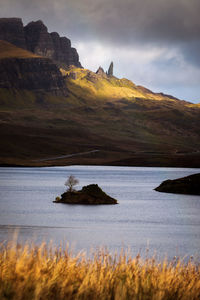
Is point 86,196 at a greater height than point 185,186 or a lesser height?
lesser

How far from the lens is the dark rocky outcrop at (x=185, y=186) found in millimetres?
82500

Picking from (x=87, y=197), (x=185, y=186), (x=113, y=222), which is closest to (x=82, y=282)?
(x=113, y=222)

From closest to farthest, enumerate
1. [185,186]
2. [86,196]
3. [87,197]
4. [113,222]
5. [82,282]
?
[82,282], [113,222], [87,197], [86,196], [185,186]

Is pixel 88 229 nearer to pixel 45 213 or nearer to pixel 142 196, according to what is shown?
pixel 45 213

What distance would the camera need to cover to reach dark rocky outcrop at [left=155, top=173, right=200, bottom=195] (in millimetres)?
82500

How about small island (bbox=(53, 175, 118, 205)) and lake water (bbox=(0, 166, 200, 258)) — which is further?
small island (bbox=(53, 175, 118, 205))

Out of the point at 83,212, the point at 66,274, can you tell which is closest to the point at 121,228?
the point at 83,212

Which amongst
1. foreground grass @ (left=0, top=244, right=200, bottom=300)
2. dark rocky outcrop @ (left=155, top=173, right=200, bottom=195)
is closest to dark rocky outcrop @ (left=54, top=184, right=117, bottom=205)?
dark rocky outcrop @ (left=155, top=173, right=200, bottom=195)

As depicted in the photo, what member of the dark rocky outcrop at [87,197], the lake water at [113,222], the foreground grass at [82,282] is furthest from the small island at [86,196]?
the foreground grass at [82,282]

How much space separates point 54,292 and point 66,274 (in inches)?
36.8

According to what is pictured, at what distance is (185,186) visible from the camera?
83.8 meters

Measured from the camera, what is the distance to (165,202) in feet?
244

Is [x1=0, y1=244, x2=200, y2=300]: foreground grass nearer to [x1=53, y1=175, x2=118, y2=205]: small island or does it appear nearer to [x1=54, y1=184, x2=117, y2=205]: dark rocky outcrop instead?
[x1=53, y1=175, x2=118, y2=205]: small island

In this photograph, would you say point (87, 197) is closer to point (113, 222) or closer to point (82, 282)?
point (113, 222)
